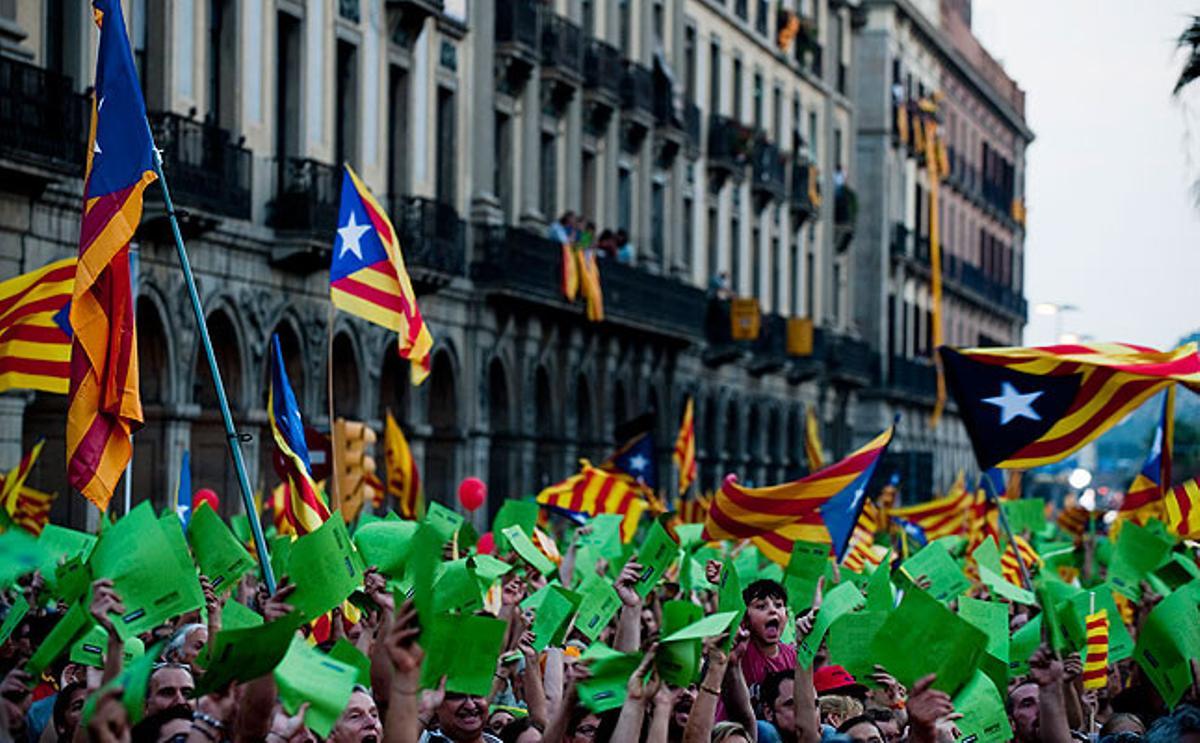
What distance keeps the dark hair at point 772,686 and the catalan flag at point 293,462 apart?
268 cm

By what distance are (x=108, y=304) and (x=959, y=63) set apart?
67224 millimetres

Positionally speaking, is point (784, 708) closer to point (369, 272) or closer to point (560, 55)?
point (369, 272)

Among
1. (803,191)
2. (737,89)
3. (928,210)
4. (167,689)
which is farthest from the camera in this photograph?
(928,210)

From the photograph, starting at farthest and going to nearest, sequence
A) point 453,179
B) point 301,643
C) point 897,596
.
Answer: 1. point 453,179
2. point 897,596
3. point 301,643

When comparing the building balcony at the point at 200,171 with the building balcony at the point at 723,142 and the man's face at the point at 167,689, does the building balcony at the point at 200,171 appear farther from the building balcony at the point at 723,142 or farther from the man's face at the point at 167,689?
the building balcony at the point at 723,142

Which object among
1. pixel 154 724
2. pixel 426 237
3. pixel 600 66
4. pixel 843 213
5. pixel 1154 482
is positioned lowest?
pixel 154 724

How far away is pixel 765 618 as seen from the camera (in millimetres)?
11898

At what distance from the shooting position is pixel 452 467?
36.3m

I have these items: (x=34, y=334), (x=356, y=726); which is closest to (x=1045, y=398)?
(x=34, y=334)

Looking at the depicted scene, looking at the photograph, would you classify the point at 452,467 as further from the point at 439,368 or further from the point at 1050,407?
the point at 1050,407

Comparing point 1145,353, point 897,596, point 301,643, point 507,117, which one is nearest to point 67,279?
point 897,596

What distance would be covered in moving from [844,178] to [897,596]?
155 ft

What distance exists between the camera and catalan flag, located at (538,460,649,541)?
22.0 m

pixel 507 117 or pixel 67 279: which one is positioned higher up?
pixel 507 117
